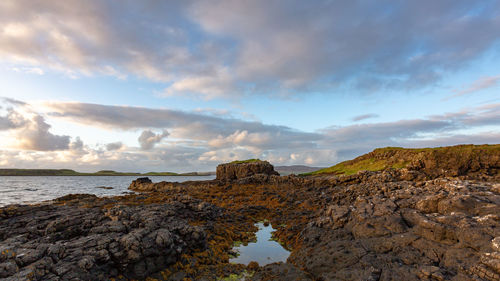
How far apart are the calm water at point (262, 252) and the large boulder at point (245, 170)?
120 feet

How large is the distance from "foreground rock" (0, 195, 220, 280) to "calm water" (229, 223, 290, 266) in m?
2.46

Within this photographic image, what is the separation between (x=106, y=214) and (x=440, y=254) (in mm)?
17247

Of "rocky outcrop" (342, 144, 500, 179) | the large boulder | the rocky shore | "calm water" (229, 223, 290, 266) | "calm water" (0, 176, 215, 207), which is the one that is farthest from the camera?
the large boulder

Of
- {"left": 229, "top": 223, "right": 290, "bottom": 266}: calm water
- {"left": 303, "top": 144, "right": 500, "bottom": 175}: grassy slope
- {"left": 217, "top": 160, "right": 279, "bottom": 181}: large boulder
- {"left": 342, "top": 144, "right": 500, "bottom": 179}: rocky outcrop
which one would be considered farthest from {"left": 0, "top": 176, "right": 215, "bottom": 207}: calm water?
{"left": 342, "top": 144, "right": 500, "bottom": 179}: rocky outcrop

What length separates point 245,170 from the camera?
53.8 meters

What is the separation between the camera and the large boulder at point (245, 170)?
52.7 metres

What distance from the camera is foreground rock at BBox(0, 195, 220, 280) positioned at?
26.3 feet

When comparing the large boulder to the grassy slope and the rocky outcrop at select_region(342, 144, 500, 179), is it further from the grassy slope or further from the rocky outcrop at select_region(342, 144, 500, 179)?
the rocky outcrop at select_region(342, 144, 500, 179)

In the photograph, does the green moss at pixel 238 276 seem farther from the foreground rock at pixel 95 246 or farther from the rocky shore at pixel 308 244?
the foreground rock at pixel 95 246

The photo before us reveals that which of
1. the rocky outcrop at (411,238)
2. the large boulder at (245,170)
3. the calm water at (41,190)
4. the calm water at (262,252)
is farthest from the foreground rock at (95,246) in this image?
the large boulder at (245,170)

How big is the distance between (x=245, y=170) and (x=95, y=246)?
146 feet

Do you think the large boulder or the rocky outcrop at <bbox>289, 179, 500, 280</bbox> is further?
the large boulder

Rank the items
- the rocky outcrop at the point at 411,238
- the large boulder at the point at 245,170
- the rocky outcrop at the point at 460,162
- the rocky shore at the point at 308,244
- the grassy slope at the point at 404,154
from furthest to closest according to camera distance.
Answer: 1. the large boulder at the point at 245,170
2. the grassy slope at the point at 404,154
3. the rocky outcrop at the point at 460,162
4. the rocky shore at the point at 308,244
5. the rocky outcrop at the point at 411,238

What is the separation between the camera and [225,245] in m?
13.9
